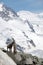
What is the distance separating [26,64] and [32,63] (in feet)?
2.93

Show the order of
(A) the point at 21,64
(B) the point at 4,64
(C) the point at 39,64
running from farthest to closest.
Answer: (C) the point at 39,64, (A) the point at 21,64, (B) the point at 4,64

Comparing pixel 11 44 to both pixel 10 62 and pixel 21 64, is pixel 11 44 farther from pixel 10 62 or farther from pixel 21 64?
pixel 10 62

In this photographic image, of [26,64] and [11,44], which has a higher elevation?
[11,44]

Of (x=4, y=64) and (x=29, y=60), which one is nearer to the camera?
(x=4, y=64)

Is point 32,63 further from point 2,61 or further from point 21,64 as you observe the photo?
point 2,61

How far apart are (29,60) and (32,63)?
0.42m

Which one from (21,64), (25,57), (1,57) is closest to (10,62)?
(1,57)

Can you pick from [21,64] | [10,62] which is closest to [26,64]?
[21,64]

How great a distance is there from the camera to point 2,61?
16812 mm

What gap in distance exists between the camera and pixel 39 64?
22344 mm

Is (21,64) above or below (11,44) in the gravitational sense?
below

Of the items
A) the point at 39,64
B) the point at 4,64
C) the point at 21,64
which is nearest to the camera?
the point at 4,64

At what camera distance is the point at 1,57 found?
17391mm

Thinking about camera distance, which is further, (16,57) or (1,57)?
(16,57)
